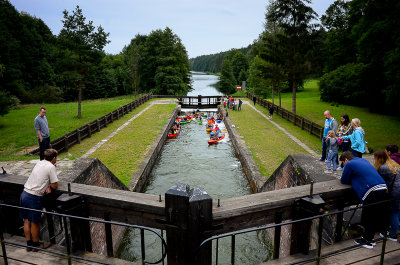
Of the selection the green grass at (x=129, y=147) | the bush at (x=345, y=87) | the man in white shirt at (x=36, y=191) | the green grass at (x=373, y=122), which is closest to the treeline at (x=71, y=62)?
the green grass at (x=129, y=147)

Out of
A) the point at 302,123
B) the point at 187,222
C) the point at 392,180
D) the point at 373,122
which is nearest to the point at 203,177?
the point at 392,180

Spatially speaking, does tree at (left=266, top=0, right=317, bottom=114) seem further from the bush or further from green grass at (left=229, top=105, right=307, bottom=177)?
the bush

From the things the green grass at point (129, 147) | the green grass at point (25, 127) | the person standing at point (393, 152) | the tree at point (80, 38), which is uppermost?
the tree at point (80, 38)

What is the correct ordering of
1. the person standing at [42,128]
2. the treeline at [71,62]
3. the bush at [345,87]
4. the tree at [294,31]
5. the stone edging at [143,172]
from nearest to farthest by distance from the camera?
1. the person standing at [42,128]
2. the stone edging at [143,172]
3. the treeline at [71,62]
4. the tree at [294,31]
5. the bush at [345,87]

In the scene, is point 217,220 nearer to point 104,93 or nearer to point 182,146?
point 182,146

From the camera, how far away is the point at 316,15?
24688mm

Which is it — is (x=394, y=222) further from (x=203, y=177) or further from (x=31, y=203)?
(x=203, y=177)

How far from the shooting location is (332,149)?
7809 millimetres

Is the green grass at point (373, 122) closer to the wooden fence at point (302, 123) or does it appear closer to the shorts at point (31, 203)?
the wooden fence at point (302, 123)

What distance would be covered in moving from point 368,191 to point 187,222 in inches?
120

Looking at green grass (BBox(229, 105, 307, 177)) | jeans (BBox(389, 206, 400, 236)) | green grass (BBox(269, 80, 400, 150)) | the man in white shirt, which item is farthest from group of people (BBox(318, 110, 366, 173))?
green grass (BBox(269, 80, 400, 150))

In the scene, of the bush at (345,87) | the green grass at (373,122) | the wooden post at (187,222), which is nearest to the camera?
the wooden post at (187,222)

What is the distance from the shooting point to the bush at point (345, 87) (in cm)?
3100

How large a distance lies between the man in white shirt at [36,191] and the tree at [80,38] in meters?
20.4
